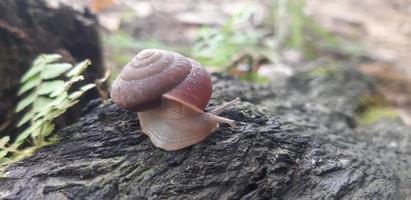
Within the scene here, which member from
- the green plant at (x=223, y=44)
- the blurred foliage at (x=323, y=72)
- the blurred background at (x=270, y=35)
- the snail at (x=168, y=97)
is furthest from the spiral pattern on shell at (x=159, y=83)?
the blurred foliage at (x=323, y=72)

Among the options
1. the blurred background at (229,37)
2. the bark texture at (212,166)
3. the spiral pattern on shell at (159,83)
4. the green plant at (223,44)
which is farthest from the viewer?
the green plant at (223,44)

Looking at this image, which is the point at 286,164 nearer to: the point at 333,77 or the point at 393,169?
the point at 393,169

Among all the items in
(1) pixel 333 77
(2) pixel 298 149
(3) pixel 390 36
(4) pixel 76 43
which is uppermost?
(4) pixel 76 43

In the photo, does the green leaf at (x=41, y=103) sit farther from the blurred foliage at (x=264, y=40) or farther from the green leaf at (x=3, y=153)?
the blurred foliage at (x=264, y=40)

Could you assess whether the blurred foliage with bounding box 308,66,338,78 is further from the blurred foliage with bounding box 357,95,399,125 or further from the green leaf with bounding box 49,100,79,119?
the green leaf with bounding box 49,100,79,119

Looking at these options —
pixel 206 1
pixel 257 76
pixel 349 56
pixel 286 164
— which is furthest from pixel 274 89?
pixel 206 1

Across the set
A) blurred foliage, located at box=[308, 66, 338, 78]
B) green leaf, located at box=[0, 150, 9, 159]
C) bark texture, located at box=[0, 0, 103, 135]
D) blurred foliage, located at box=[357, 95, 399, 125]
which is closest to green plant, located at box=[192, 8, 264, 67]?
blurred foliage, located at box=[308, 66, 338, 78]

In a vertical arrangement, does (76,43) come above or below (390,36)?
above
